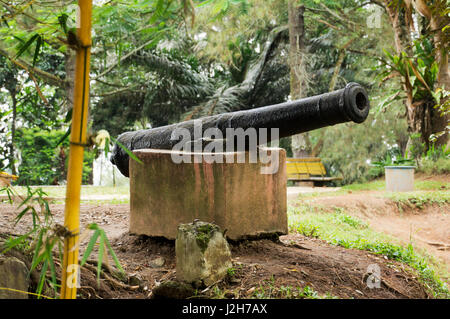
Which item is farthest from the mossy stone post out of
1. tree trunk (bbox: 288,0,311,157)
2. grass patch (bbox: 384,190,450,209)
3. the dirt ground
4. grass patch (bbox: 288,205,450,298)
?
tree trunk (bbox: 288,0,311,157)

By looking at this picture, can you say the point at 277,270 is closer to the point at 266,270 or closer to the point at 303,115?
the point at 266,270

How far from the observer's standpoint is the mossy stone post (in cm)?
236

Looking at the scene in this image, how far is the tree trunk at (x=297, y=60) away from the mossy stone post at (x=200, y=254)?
954 cm

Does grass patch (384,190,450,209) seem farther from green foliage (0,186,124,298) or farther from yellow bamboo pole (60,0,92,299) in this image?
yellow bamboo pole (60,0,92,299)

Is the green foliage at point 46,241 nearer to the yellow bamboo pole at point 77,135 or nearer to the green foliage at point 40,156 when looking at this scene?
the yellow bamboo pole at point 77,135

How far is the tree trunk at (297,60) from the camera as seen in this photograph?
11.6m

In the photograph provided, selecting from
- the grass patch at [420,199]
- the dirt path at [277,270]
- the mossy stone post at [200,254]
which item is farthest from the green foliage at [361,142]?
the mossy stone post at [200,254]

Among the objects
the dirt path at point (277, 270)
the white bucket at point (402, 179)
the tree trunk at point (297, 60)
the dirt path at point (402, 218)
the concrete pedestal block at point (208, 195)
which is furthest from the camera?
the tree trunk at point (297, 60)

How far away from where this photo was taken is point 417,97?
9.41 metres

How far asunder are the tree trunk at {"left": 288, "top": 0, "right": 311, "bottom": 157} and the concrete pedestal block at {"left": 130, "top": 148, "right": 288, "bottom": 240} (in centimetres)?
853
